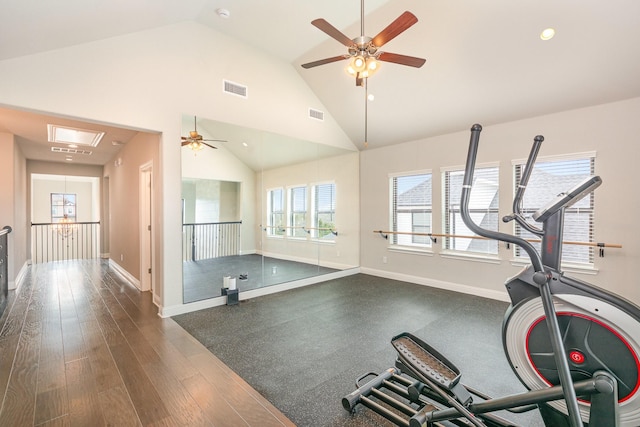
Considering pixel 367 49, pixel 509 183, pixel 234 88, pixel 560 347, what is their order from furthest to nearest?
pixel 509 183, pixel 234 88, pixel 367 49, pixel 560 347

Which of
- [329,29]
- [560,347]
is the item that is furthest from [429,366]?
[329,29]

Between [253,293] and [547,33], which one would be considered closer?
[547,33]

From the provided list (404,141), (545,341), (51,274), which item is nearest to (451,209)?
(404,141)

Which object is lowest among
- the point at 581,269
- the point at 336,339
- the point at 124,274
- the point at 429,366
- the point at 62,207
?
the point at 336,339

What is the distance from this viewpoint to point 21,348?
2.83m

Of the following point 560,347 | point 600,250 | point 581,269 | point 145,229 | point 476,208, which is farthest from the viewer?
point 476,208

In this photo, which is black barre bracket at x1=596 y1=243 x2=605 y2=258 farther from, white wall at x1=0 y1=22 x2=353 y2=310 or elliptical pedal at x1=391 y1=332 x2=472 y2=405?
white wall at x1=0 y1=22 x2=353 y2=310

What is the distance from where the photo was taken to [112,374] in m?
2.40

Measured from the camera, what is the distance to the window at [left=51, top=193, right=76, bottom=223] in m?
9.66

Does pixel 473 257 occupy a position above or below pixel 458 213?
below

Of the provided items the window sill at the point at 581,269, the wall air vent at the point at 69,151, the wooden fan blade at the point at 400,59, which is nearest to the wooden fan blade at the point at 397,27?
the wooden fan blade at the point at 400,59

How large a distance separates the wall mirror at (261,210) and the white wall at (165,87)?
19cm

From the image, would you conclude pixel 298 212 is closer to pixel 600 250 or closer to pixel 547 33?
pixel 547 33

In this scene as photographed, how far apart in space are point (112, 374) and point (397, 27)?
146 inches
